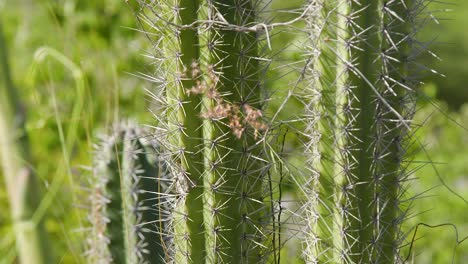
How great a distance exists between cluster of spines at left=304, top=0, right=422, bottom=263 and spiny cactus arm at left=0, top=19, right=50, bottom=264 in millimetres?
590

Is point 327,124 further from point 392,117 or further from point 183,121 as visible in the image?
point 183,121

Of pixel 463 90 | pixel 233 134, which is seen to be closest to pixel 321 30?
pixel 233 134

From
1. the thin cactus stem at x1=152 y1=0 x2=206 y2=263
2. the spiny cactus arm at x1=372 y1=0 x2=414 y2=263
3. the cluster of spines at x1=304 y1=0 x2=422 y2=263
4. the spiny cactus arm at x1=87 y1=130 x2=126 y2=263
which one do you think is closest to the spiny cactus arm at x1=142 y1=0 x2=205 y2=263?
the thin cactus stem at x1=152 y1=0 x2=206 y2=263

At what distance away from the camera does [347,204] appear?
1.55 metres

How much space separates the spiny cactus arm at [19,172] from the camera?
1468 millimetres

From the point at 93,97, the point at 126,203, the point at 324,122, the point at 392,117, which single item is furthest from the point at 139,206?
the point at 93,97

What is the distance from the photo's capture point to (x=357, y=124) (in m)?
1.52

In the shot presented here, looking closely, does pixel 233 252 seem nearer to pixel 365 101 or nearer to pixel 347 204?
pixel 347 204

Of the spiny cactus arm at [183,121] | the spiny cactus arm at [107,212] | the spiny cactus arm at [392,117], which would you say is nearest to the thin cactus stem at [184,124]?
the spiny cactus arm at [183,121]

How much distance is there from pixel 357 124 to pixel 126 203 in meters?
0.76

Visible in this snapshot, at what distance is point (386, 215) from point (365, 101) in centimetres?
27

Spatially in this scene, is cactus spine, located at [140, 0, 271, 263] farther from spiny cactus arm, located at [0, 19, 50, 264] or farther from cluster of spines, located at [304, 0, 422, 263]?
spiny cactus arm, located at [0, 19, 50, 264]

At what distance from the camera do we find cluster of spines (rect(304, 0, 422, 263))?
1480 mm

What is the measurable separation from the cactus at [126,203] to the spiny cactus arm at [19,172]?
0.41m
